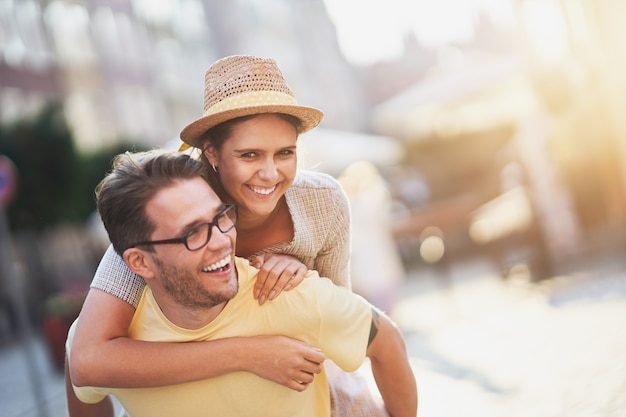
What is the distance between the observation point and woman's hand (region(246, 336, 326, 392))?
7.66 ft

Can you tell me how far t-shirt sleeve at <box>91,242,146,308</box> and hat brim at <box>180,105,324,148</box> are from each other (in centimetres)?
56

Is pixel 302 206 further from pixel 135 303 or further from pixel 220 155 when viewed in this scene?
pixel 135 303

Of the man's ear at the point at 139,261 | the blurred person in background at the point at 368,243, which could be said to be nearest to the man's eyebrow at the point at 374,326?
the man's ear at the point at 139,261

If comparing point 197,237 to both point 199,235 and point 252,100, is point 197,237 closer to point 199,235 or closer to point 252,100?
point 199,235

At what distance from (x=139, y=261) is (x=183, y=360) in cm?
36

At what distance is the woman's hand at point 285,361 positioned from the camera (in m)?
2.34

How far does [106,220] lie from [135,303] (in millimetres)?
335

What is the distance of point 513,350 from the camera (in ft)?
20.5

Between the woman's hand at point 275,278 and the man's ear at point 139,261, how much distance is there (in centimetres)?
36

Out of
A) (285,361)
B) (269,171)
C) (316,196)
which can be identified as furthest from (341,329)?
(316,196)

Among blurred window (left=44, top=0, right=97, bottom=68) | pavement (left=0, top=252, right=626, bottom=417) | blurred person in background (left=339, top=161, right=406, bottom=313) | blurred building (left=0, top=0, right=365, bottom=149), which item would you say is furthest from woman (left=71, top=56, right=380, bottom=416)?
blurred window (left=44, top=0, right=97, bottom=68)

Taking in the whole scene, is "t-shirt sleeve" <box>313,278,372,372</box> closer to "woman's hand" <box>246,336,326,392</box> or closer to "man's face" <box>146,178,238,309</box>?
"woman's hand" <box>246,336,326,392</box>

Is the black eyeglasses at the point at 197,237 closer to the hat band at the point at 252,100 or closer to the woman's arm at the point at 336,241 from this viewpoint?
the hat band at the point at 252,100

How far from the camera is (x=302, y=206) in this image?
3092 millimetres
